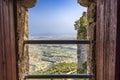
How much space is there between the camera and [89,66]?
230 centimetres

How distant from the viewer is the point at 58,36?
2.33m

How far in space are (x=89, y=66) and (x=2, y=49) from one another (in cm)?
98

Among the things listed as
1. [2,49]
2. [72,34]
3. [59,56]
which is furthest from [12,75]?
[72,34]

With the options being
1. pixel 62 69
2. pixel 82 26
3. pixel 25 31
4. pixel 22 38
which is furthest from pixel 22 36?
pixel 82 26

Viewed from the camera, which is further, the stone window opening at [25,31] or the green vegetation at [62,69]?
the green vegetation at [62,69]

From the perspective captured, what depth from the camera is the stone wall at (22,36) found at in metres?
2.20

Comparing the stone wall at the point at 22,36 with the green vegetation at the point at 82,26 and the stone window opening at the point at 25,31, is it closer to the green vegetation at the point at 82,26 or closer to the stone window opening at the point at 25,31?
the stone window opening at the point at 25,31

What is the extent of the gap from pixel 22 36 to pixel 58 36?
1.21 feet

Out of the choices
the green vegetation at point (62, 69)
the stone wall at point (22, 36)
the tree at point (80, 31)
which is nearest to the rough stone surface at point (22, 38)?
the stone wall at point (22, 36)

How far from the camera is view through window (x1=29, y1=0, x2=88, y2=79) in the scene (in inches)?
92.0

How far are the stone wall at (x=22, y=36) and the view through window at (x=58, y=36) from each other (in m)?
0.06

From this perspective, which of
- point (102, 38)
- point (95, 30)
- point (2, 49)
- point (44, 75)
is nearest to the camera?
point (2, 49)

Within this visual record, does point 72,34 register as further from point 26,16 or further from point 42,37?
point 26,16

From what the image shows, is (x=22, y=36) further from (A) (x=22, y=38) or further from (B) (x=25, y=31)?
(B) (x=25, y=31)
